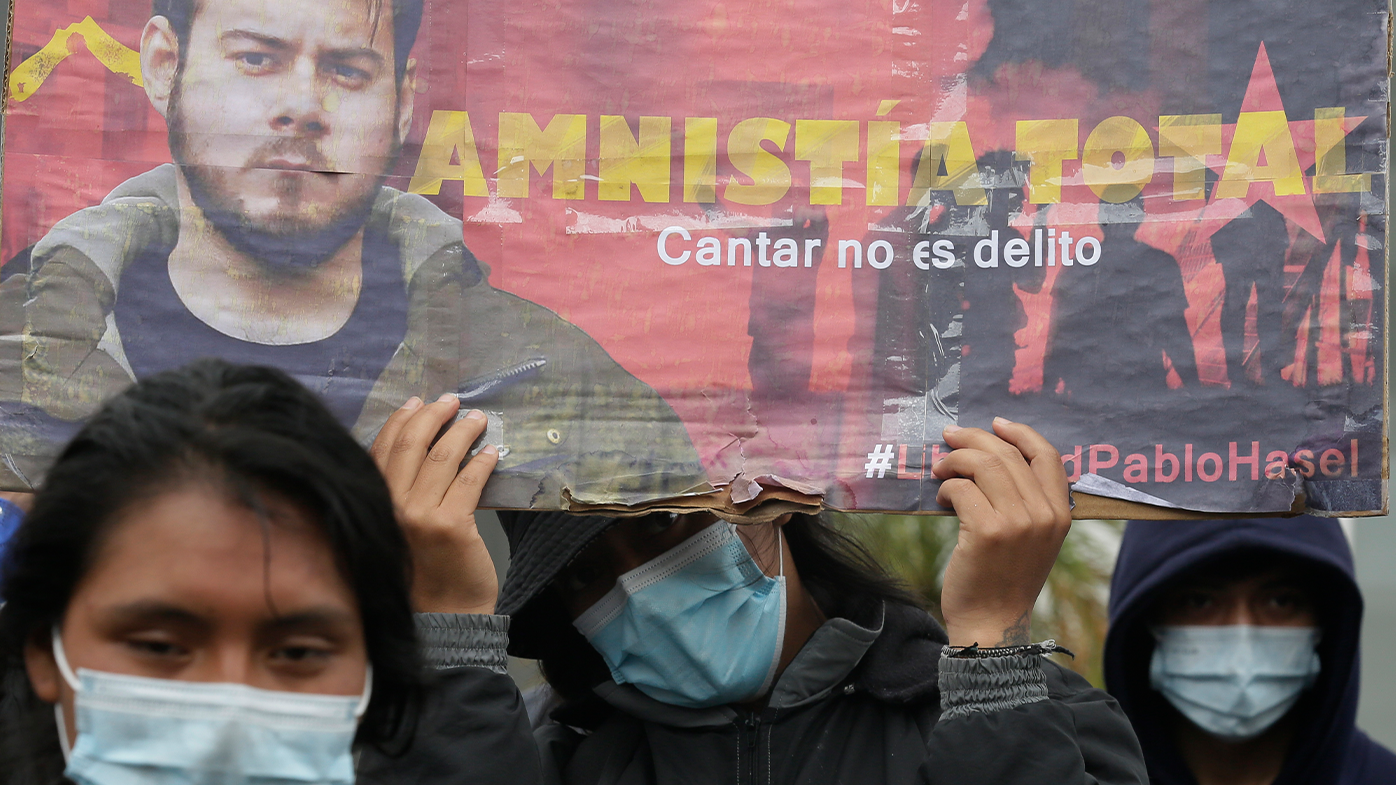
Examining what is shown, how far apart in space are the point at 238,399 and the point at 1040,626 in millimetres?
6113

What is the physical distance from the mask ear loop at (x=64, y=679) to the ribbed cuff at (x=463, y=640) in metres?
0.60

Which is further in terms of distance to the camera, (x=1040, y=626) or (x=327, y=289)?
(x=1040, y=626)

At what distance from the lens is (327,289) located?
2.17 metres

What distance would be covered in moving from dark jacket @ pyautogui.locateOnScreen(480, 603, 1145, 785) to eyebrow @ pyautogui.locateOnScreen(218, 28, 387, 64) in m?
1.24

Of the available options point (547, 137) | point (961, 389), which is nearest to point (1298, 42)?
point (961, 389)

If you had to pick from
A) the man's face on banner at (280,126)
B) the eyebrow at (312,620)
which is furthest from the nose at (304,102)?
the eyebrow at (312,620)

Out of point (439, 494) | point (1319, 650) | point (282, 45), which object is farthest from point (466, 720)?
point (1319, 650)

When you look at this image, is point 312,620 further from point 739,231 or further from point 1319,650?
point 1319,650

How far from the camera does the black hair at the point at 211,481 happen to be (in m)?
1.57

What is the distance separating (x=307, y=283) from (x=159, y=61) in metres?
0.44

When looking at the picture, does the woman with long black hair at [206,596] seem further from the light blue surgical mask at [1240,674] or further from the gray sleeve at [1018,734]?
the light blue surgical mask at [1240,674]

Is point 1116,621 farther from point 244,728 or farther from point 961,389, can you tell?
point 244,728

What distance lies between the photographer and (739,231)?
2227mm

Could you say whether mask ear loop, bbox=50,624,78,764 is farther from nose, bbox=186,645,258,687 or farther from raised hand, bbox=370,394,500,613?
raised hand, bbox=370,394,500,613
